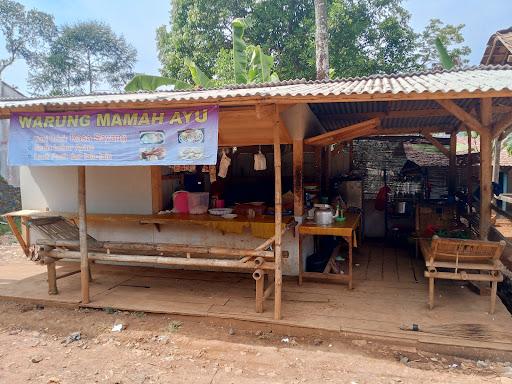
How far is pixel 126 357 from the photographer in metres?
4.05

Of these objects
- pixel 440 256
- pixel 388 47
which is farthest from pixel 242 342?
pixel 388 47

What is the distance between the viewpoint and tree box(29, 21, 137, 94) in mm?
24219

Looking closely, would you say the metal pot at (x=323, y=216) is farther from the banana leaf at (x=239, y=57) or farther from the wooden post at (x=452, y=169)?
the banana leaf at (x=239, y=57)

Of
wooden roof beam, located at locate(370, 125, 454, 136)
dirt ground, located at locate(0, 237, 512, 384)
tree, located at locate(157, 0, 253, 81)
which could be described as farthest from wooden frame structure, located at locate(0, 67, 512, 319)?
tree, located at locate(157, 0, 253, 81)

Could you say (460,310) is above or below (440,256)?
below

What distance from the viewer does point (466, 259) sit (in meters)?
4.79

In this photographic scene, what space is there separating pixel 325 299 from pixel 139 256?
270 cm

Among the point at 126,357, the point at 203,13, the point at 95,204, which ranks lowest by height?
the point at 126,357

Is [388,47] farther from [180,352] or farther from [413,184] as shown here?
[180,352]

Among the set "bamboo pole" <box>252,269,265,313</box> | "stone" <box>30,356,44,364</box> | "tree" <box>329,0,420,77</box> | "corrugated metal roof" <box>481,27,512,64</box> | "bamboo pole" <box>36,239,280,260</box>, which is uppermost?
"tree" <box>329,0,420,77</box>

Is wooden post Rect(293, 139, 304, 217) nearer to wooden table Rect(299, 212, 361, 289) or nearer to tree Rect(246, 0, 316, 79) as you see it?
wooden table Rect(299, 212, 361, 289)

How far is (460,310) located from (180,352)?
138 inches

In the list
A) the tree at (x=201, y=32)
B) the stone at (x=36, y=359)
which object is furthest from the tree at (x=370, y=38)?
the stone at (x=36, y=359)

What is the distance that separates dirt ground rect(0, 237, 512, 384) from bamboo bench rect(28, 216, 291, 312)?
2.28ft
